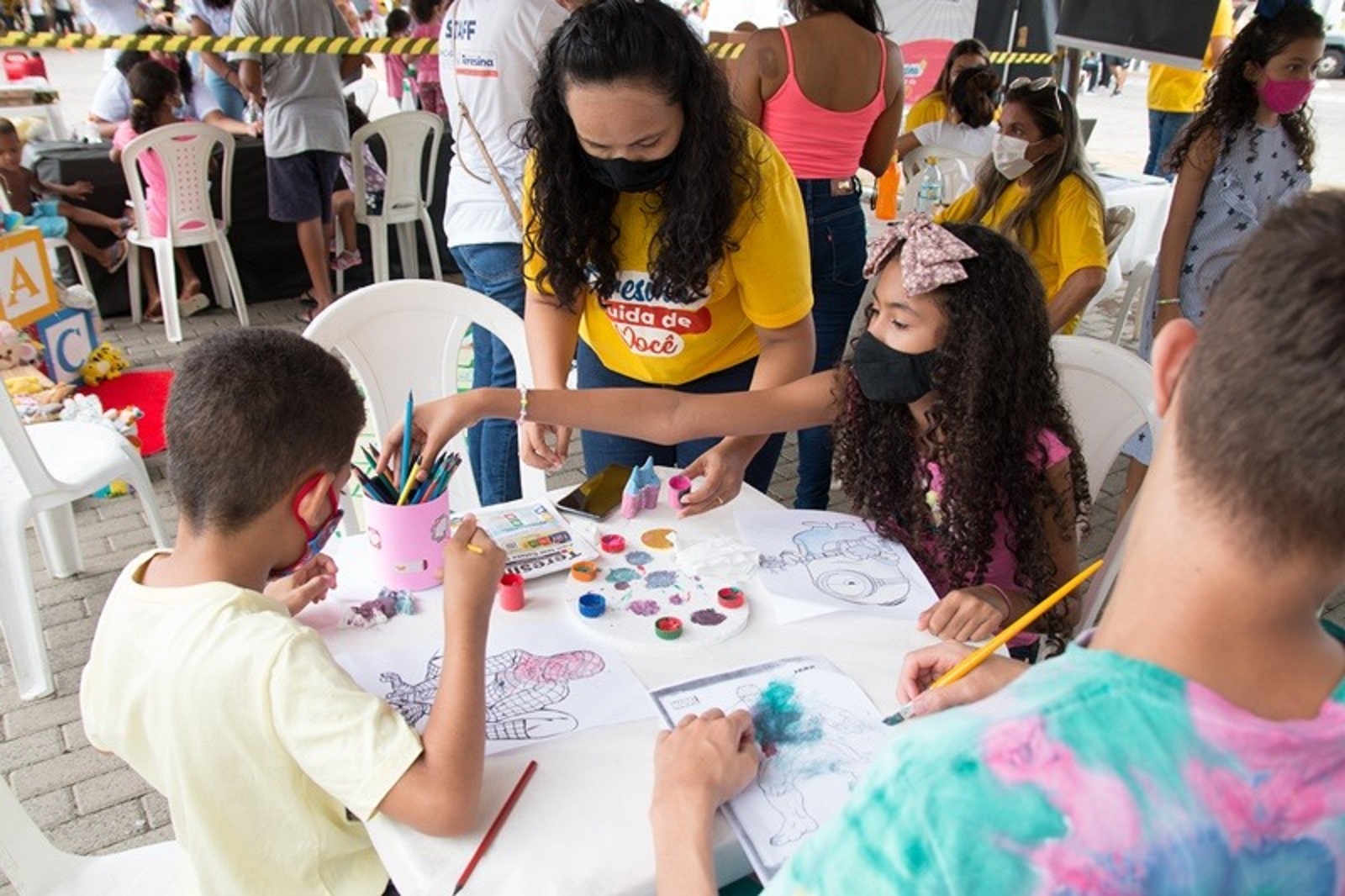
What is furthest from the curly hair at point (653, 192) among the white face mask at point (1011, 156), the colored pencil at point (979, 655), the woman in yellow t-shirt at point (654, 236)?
the white face mask at point (1011, 156)

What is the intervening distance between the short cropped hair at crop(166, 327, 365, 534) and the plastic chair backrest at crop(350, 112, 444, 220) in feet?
14.0

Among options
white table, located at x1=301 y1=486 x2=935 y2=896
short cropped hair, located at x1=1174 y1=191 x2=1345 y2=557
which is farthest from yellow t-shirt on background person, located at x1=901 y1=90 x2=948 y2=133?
short cropped hair, located at x1=1174 y1=191 x2=1345 y2=557

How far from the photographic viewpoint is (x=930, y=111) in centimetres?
498

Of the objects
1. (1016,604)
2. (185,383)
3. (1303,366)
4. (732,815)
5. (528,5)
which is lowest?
(1016,604)

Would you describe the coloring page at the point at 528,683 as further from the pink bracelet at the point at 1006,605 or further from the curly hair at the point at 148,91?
the curly hair at the point at 148,91

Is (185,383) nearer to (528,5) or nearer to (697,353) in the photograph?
(697,353)

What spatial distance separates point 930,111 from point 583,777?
4.71 meters

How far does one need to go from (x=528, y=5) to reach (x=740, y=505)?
156 centimetres

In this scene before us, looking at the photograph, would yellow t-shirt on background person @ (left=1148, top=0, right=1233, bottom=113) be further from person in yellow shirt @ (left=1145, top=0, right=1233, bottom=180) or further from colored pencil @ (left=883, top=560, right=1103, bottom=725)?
colored pencil @ (left=883, top=560, right=1103, bottom=725)

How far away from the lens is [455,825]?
3.08 ft

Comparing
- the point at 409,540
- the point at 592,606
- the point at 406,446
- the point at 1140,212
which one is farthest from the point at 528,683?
the point at 1140,212

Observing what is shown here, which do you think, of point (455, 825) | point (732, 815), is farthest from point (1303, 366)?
point (455, 825)

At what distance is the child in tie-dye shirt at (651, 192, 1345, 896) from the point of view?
0.51 meters

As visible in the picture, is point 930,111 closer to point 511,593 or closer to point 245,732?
point 511,593
